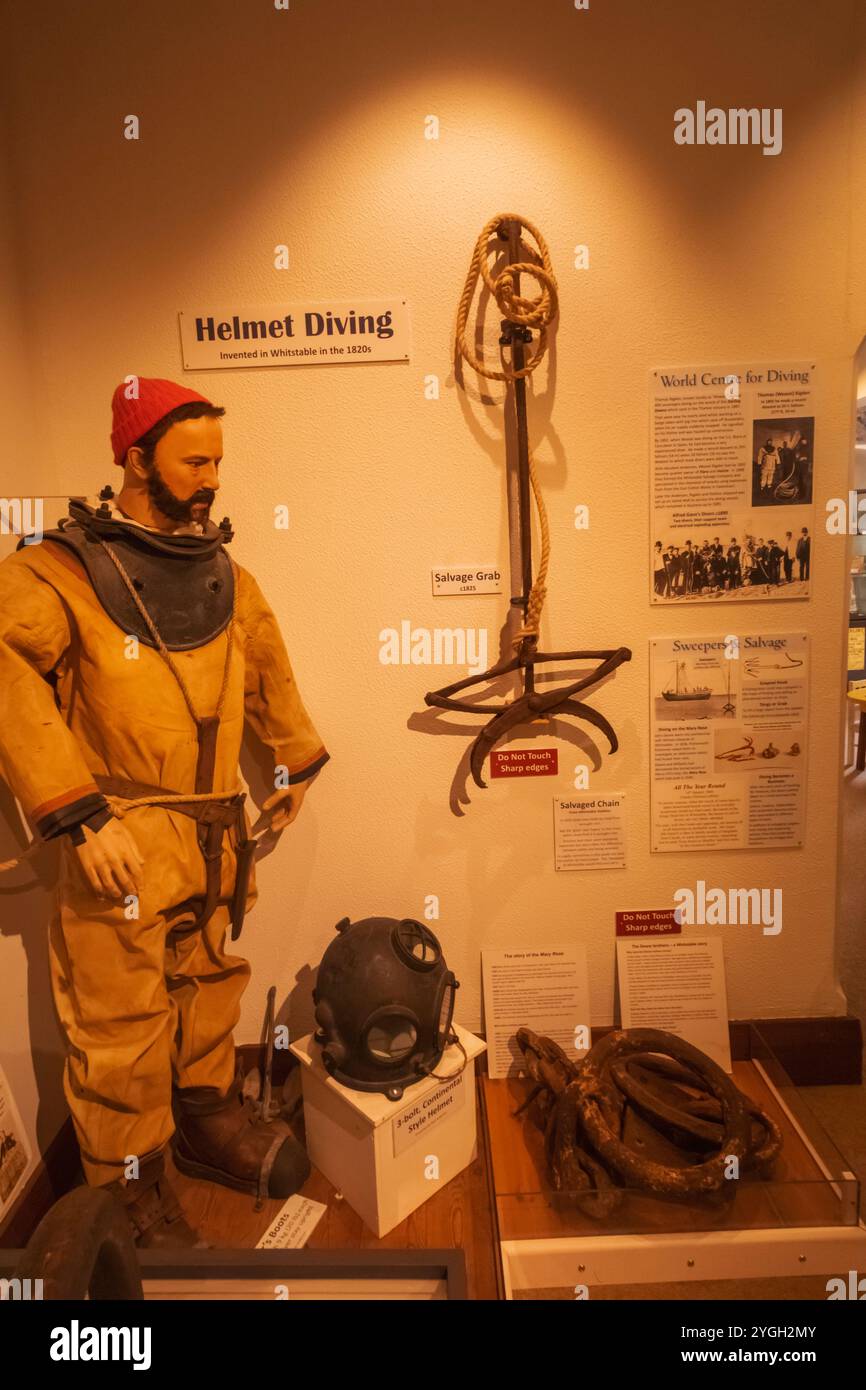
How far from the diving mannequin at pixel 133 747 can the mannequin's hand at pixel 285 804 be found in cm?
16

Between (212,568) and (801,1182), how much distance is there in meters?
1.76

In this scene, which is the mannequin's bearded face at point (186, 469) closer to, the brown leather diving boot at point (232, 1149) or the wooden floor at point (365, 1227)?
the brown leather diving boot at point (232, 1149)

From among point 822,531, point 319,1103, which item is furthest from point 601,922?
point 822,531

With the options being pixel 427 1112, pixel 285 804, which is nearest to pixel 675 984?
pixel 427 1112

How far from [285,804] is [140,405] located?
95 cm

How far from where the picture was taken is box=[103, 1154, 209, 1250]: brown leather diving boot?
1781mm

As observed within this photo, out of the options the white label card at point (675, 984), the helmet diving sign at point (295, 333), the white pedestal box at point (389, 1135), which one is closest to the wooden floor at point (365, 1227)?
the white pedestal box at point (389, 1135)

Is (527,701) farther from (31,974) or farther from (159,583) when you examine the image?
(31,974)

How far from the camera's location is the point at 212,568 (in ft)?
5.88

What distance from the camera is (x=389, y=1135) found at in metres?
1.83

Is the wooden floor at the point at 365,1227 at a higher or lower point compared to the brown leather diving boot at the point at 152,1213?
lower

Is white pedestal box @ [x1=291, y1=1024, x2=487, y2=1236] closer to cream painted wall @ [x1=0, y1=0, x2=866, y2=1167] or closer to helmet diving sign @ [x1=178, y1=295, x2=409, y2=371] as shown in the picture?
cream painted wall @ [x1=0, y1=0, x2=866, y2=1167]

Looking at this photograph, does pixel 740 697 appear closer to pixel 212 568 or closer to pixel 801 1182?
pixel 801 1182

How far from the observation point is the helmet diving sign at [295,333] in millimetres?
1986
